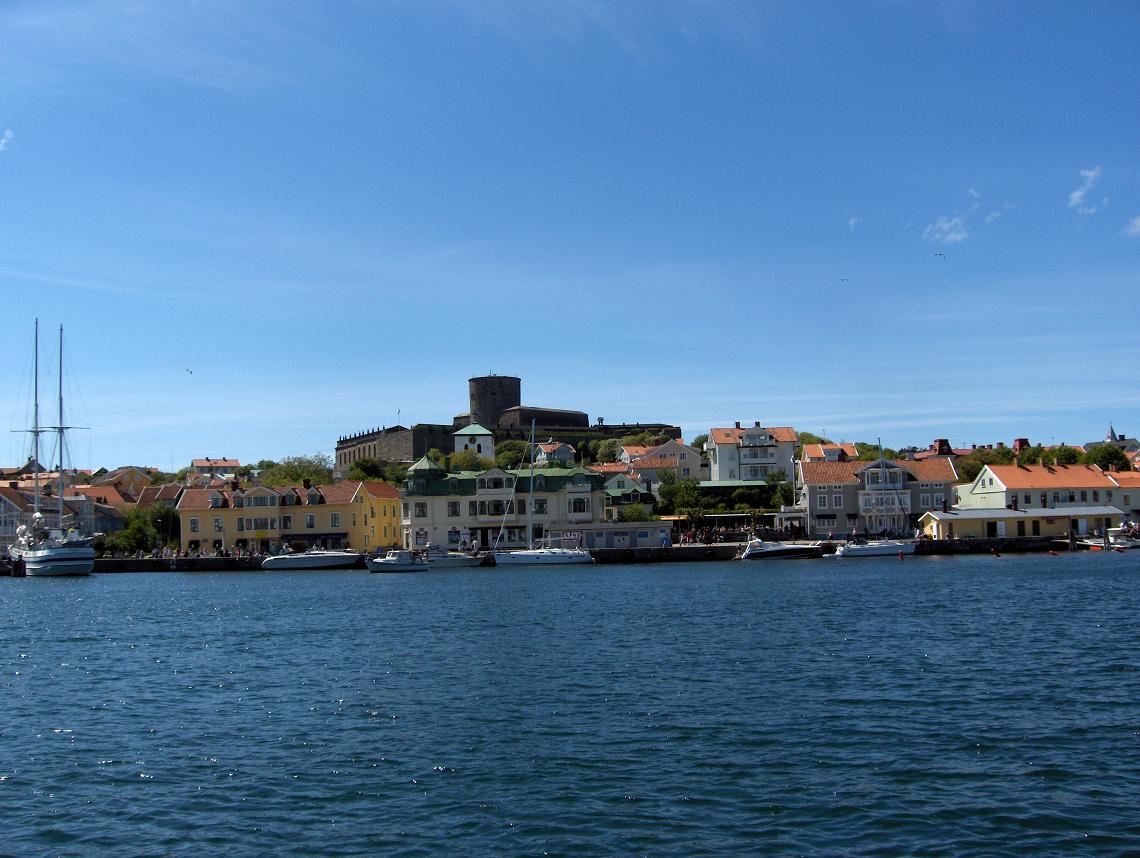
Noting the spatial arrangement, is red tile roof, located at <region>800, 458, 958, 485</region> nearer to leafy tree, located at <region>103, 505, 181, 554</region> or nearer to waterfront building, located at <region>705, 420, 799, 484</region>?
waterfront building, located at <region>705, 420, 799, 484</region>

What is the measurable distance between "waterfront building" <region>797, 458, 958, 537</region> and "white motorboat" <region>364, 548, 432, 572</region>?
98.4 feet

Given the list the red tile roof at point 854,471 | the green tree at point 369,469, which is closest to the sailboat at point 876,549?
the red tile roof at point 854,471

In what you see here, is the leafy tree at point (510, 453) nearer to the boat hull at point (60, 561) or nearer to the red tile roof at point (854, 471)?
the red tile roof at point (854, 471)

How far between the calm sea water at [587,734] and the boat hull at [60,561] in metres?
36.3

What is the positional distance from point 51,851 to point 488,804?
5465 mm

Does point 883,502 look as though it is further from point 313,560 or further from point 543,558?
point 313,560

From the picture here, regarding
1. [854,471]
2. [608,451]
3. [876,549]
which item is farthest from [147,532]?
[608,451]

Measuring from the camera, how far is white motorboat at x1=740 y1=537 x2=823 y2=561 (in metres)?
71.1

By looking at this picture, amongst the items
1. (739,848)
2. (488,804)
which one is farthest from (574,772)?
(739,848)

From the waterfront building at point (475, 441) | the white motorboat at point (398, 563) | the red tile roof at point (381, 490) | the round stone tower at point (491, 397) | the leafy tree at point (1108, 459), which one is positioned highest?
the round stone tower at point (491, 397)

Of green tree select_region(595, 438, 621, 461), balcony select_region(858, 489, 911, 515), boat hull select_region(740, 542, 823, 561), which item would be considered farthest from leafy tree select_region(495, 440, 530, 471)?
boat hull select_region(740, 542, 823, 561)

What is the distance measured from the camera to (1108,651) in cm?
2638

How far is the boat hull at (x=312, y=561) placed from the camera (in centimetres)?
7319

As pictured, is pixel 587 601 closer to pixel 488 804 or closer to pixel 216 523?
pixel 488 804
